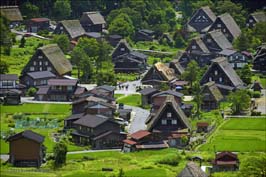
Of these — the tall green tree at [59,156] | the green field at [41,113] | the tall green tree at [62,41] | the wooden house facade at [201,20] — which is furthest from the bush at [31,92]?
the wooden house facade at [201,20]

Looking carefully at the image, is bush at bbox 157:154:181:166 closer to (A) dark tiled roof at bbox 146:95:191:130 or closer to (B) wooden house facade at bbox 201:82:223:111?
(A) dark tiled roof at bbox 146:95:191:130

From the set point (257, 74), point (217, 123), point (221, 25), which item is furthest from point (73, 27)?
point (217, 123)

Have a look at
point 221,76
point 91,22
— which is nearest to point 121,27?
point 91,22

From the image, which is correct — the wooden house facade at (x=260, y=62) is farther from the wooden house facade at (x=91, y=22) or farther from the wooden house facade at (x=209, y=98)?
the wooden house facade at (x=91, y=22)

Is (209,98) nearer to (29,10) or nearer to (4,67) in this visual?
(4,67)

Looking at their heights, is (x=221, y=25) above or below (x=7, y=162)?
above

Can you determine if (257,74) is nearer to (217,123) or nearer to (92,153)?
(217,123)
